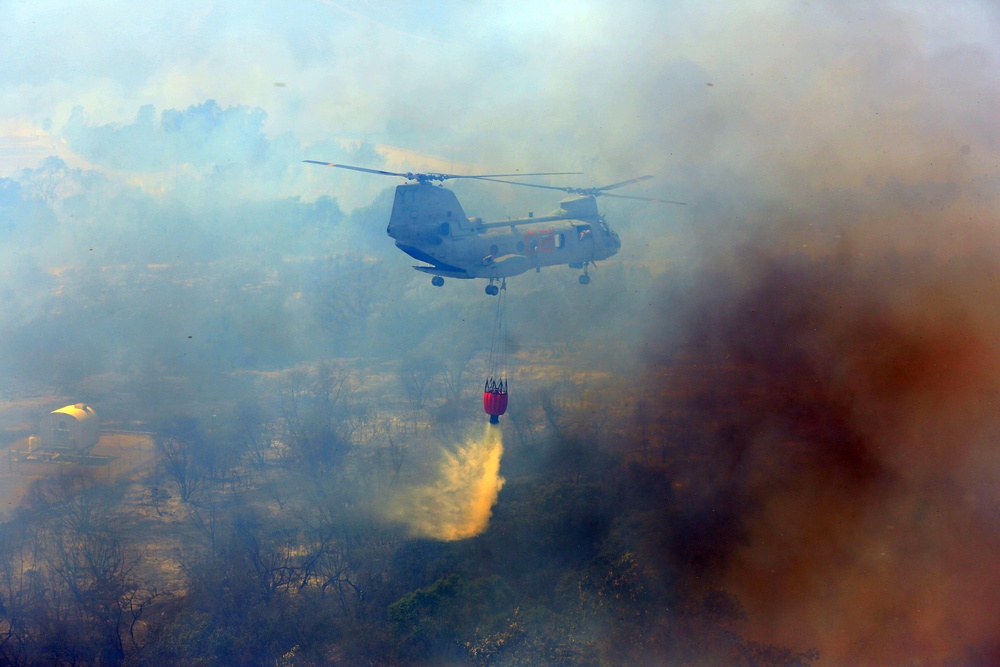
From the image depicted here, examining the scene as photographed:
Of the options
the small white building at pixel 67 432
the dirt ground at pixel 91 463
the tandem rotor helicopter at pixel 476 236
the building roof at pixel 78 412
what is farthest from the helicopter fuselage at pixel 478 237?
the building roof at pixel 78 412

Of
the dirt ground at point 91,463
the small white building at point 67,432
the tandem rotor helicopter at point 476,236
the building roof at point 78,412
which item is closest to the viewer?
the tandem rotor helicopter at point 476,236

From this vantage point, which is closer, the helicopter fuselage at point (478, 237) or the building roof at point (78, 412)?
the helicopter fuselage at point (478, 237)

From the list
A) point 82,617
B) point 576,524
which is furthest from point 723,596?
point 82,617

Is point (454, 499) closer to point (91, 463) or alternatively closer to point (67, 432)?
point (91, 463)

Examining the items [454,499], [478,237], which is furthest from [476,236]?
[454,499]

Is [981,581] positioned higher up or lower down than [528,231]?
lower down

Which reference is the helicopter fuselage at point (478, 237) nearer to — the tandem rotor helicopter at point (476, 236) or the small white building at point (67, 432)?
the tandem rotor helicopter at point (476, 236)

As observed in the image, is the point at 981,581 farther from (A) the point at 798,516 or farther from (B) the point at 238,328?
(B) the point at 238,328
